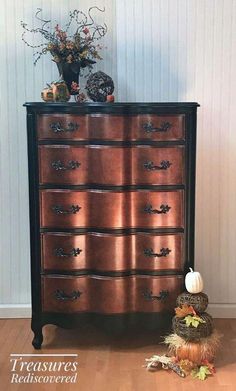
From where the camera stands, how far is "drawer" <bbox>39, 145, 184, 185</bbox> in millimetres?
2787

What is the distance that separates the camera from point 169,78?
3.30 metres

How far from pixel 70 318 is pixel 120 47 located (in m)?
1.53

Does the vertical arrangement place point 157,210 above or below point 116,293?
above

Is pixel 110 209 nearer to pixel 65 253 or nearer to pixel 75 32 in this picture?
pixel 65 253

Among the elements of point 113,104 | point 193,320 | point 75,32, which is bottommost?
point 193,320

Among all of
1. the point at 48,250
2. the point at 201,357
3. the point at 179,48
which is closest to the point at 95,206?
the point at 48,250

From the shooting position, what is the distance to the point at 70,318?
2.92m

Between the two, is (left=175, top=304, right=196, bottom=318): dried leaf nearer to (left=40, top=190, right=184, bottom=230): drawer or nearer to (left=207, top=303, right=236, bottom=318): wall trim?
(left=40, top=190, right=184, bottom=230): drawer

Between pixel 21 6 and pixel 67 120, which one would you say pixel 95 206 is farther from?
pixel 21 6

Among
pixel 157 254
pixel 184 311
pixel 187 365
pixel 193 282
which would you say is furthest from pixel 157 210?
pixel 187 365

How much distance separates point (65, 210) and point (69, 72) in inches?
29.9

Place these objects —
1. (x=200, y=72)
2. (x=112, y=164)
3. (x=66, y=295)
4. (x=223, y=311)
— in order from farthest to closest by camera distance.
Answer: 1. (x=223, y=311)
2. (x=200, y=72)
3. (x=66, y=295)
4. (x=112, y=164)

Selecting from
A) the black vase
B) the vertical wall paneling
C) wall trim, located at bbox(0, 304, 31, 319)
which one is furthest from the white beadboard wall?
wall trim, located at bbox(0, 304, 31, 319)

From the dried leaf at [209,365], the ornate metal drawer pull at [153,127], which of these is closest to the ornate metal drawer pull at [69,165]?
the ornate metal drawer pull at [153,127]
